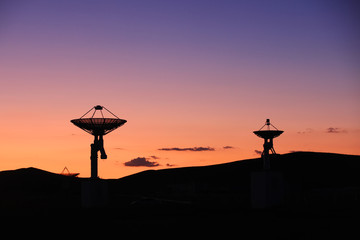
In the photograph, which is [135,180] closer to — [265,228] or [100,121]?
[100,121]

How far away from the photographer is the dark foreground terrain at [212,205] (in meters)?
44.4

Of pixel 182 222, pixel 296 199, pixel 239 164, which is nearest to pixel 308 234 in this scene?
pixel 182 222

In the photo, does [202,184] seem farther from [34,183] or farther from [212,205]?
[34,183]

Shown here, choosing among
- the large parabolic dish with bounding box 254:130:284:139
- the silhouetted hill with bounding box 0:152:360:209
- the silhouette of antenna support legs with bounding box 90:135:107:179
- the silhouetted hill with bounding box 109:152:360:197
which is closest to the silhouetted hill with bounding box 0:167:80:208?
the silhouetted hill with bounding box 0:152:360:209

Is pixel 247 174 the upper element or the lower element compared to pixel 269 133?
lower

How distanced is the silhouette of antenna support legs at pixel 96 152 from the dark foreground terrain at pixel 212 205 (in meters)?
2.58

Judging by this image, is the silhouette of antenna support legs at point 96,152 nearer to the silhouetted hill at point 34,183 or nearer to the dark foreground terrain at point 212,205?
the dark foreground terrain at point 212,205

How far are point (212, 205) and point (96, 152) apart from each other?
65.2 ft

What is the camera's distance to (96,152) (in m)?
73.2

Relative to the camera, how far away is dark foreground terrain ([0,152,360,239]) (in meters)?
44.4

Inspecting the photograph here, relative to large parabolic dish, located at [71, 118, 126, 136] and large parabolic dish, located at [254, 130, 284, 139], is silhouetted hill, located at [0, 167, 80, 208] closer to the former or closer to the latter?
large parabolic dish, located at [71, 118, 126, 136]

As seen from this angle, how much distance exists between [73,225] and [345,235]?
24.5 meters

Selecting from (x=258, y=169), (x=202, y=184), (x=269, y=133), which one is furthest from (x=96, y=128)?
(x=258, y=169)

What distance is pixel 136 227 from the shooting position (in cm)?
4566
